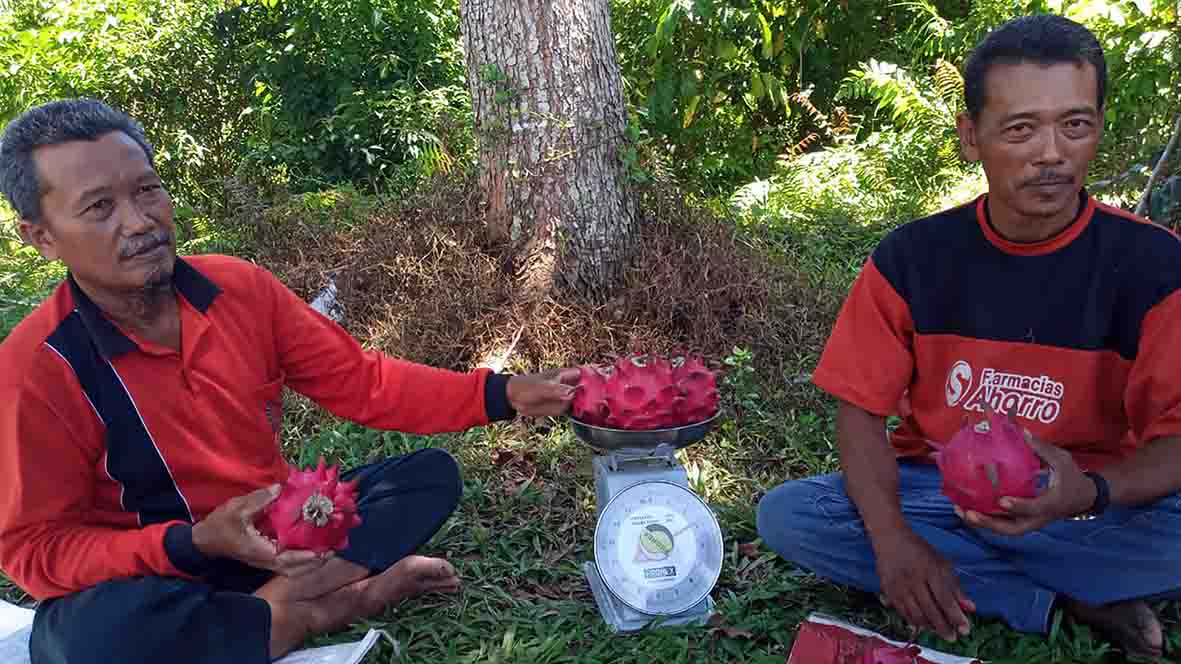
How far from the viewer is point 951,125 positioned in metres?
Answer: 7.29

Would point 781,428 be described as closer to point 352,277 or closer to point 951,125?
point 352,277

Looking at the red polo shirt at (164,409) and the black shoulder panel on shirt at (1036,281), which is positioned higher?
the black shoulder panel on shirt at (1036,281)

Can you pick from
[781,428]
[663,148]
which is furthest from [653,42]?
[781,428]

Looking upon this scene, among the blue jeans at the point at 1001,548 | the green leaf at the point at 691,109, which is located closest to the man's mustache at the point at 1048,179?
the blue jeans at the point at 1001,548

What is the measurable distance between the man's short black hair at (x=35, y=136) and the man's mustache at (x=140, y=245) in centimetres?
25

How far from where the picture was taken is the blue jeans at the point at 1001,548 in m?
2.62

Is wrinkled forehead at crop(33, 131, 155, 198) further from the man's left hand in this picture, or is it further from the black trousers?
the man's left hand

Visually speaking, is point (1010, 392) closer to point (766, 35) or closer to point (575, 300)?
point (575, 300)

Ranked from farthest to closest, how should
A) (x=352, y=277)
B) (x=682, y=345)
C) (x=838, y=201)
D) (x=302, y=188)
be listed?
(x=302, y=188)
(x=838, y=201)
(x=352, y=277)
(x=682, y=345)

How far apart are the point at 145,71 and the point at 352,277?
4.20m

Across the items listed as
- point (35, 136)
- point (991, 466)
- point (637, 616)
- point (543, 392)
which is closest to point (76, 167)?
A: point (35, 136)

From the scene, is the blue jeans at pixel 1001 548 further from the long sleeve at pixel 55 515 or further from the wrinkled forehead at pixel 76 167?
the wrinkled forehead at pixel 76 167

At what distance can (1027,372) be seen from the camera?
104 inches

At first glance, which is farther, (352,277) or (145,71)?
(145,71)
